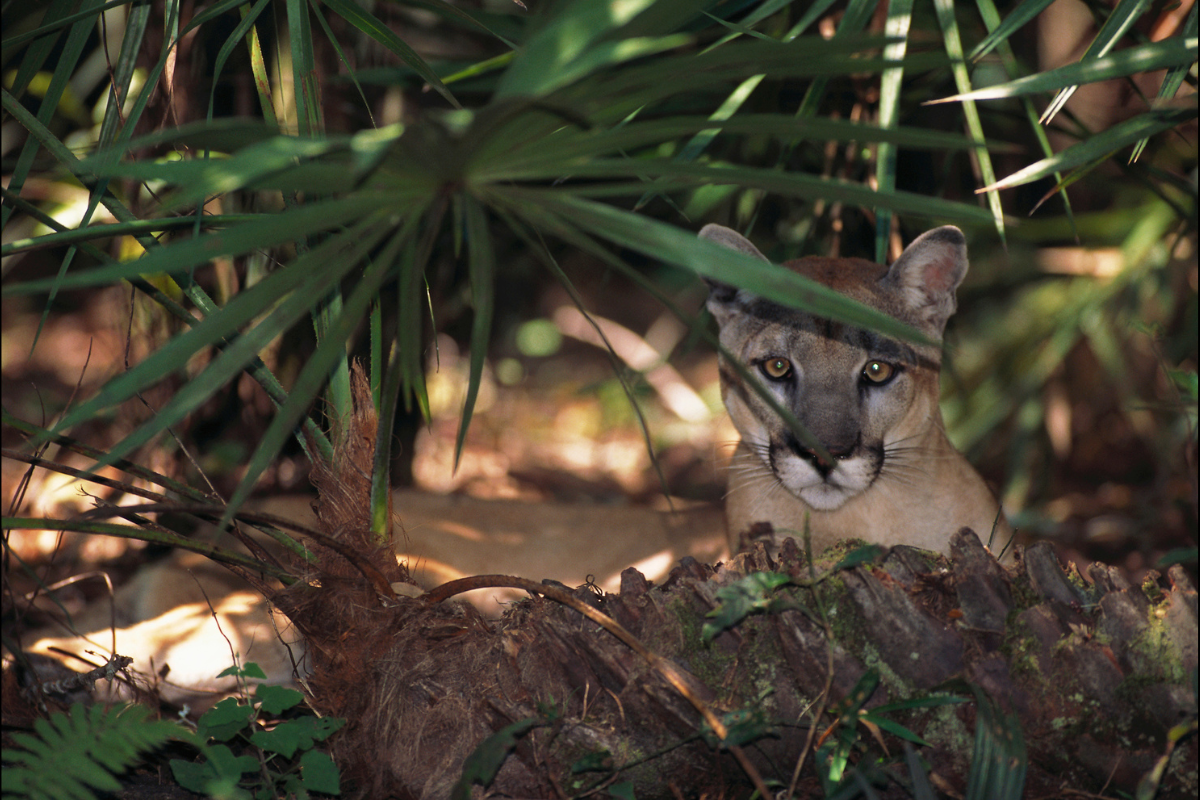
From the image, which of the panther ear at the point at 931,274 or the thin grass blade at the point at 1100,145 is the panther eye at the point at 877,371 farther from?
the thin grass blade at the point at 1100,145

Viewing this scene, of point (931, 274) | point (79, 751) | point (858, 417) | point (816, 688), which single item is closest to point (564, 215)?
point (816, 688)

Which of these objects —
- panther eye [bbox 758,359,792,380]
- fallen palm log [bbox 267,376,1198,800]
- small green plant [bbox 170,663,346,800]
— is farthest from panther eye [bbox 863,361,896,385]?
small green plant [bbox 170,663,346,800]

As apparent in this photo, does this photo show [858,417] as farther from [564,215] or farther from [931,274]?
[564,215]

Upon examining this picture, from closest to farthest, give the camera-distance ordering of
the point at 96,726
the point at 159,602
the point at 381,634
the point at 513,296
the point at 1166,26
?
the point at 96,726
the point at 381,634
the point at 159,602
the point at 1166,26
the point at 513,296

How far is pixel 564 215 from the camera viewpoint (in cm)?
153

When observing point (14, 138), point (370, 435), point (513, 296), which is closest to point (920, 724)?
point (370, 435)

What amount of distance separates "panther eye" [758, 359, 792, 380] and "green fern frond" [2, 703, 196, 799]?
6.34ft

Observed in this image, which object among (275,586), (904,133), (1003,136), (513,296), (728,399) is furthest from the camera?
Result: (513,296)

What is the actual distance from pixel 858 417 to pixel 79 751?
2.12 m

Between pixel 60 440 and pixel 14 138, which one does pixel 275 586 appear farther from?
pixel 14 138

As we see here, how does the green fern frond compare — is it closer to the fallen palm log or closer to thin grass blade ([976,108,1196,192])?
the fallen palm log

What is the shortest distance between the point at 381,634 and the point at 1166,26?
3683mm

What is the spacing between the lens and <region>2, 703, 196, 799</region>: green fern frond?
1.50 meters

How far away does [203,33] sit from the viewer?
3537 millimetres
